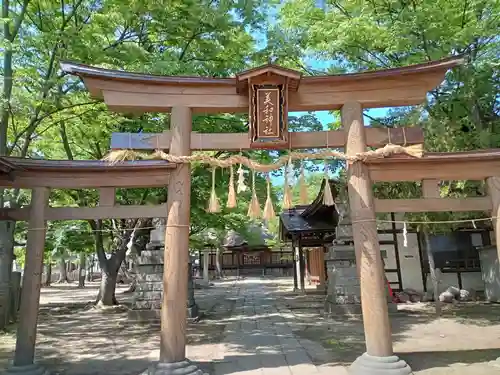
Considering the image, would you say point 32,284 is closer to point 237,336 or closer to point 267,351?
point 267,351

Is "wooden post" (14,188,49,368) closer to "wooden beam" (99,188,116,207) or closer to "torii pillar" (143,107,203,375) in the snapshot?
"wooden beam" (99,188,116,207)

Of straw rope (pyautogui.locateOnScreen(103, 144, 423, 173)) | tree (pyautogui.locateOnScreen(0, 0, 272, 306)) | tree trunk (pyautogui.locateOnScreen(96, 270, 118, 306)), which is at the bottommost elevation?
tree trunk (pyautogui.locateOnScreen(96, 270, 118, 306))

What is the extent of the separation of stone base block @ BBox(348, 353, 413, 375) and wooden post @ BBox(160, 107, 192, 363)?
2.82 meters

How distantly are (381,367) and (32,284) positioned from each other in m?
5.75

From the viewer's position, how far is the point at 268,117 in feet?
21.8

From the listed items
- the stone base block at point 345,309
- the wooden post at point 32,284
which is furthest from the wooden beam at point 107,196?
the stone base block at point 345,309

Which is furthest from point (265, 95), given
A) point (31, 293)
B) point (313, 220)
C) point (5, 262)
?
point (313, 220)

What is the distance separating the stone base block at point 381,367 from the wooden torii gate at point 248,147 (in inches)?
9.2

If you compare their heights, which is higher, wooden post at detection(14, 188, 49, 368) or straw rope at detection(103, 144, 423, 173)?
straw rope at detection(103, 144, 423, 173)

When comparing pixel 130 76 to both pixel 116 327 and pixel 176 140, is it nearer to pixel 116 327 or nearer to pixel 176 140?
pixel 176 140

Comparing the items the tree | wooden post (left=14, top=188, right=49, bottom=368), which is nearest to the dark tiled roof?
the tree

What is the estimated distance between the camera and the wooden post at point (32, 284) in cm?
621

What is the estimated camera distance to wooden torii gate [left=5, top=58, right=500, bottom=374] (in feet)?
20.9

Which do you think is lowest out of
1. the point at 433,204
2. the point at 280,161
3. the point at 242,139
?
the point at 433,204
